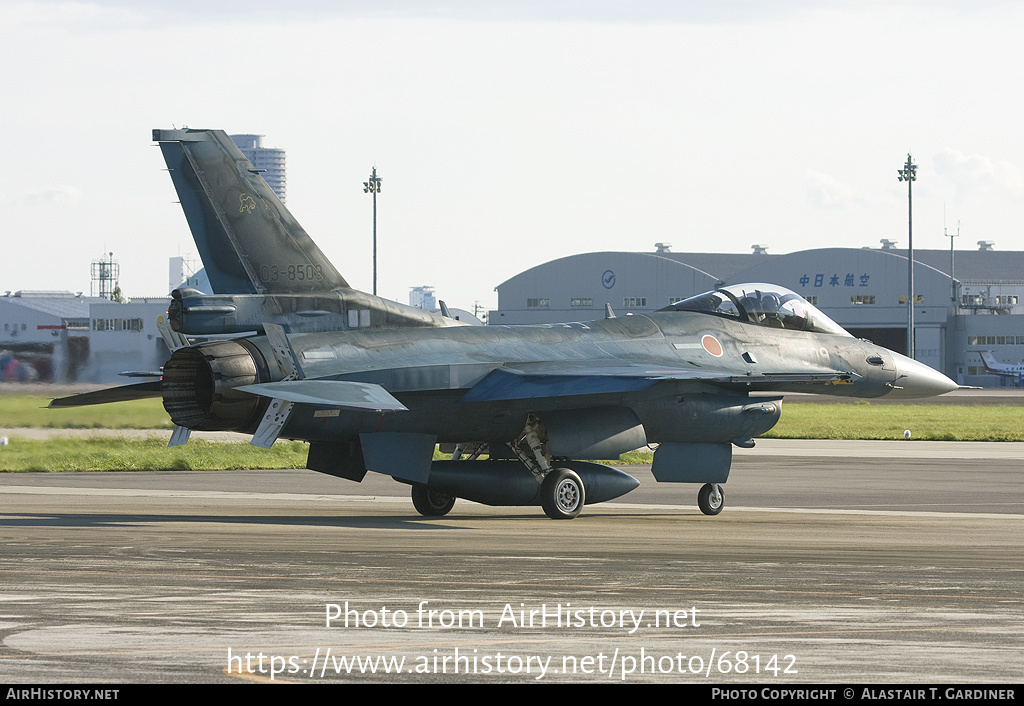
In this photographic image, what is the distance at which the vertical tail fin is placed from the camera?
18297mm

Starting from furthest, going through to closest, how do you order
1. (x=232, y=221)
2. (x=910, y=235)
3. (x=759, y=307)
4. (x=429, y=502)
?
(x=910, y=235) → (x=759, y=307) → (x=429, y=502) → (x=232, y=221)

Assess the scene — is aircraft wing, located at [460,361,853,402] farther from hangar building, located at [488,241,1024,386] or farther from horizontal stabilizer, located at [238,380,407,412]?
hangar building, located at [488,241,1024,386]

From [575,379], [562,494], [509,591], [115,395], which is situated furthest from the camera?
[115,395]

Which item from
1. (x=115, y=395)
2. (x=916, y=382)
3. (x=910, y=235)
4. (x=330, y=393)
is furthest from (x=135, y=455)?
(x=910, y=235)

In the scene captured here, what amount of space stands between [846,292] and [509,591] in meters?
93.7

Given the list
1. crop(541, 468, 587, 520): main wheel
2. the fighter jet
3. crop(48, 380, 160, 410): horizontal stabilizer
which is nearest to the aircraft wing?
the fighter jet

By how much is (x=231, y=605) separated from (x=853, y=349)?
48.3ft

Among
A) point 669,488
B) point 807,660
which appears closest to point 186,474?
point 669,488

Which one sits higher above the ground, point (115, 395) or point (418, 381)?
point (418, 381)

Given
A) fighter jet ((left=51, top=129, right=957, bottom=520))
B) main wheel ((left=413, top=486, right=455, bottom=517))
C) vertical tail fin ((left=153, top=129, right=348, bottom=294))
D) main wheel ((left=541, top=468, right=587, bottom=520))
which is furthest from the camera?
main wheel ((left=413, top=486, right=455, bottom=517))

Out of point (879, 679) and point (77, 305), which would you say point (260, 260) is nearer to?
point (879, 679)

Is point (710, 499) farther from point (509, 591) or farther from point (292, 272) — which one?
point (509, 591)

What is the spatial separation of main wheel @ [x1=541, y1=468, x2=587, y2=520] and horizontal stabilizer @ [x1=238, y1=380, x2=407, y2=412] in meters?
3.29

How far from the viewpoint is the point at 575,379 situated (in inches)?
736
